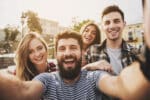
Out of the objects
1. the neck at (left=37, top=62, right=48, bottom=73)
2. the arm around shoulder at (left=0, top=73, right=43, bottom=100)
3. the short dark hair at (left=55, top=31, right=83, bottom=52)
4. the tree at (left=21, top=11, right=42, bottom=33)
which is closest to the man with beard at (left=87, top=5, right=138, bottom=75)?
the short dark hair at (left=55, top=31, right=83, bottom=52)

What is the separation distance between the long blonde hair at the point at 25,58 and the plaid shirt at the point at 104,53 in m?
0.25

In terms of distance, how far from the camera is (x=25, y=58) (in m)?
1.37

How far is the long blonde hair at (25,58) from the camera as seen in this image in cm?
134

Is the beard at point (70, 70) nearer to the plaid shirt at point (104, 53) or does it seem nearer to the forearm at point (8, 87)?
the plaid shirt at point (104, 53)

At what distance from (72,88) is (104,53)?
0.28 meters

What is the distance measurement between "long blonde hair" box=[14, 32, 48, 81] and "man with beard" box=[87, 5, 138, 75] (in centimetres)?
29

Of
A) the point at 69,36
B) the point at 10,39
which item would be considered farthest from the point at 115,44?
the point at 10,39

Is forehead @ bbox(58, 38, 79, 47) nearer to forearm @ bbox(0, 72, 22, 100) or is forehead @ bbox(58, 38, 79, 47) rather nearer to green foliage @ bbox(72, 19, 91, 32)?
green foliage @ bbox(72, 19, 91, 32)

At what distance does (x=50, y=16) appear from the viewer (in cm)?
155

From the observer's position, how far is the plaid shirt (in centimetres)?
126

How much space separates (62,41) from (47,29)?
28 centimetres

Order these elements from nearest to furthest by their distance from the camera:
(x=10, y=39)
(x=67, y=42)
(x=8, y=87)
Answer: (x=8, y=87), (x=67, y=42), (x=10, y=39)

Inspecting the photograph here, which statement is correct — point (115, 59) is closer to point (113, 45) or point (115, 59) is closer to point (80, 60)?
point (113, 45)

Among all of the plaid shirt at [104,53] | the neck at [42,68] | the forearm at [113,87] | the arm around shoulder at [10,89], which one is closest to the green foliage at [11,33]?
the neck at [42,68]
